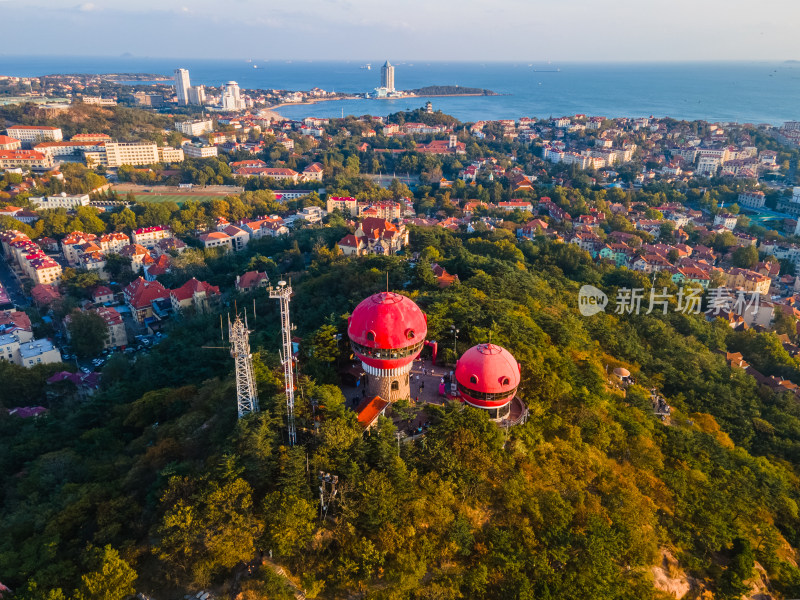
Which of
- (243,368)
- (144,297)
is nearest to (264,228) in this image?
(144,297)

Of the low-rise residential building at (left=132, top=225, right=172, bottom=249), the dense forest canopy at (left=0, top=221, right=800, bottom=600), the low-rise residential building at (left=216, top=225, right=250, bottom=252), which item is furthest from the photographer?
the low-rise residential building at (left=132, top=225, right=172, bottom=249)

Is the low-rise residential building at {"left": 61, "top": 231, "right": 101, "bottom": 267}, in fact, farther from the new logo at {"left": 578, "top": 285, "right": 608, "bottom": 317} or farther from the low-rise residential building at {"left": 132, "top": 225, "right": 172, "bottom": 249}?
the new logo at {"left": 578, "top": 285, "right": 608, "bottom": 317}

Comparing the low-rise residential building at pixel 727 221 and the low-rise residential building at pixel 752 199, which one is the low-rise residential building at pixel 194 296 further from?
the low-rise residential building at pixel 752 199

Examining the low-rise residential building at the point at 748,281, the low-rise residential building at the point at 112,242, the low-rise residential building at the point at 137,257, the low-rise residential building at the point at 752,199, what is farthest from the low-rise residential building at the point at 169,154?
the low-rise residential building at the point at 752,199

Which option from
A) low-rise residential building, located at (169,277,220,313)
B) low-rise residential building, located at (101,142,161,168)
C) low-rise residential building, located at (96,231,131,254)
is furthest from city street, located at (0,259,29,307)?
low-rise residential building, located at (101,142,161,168)

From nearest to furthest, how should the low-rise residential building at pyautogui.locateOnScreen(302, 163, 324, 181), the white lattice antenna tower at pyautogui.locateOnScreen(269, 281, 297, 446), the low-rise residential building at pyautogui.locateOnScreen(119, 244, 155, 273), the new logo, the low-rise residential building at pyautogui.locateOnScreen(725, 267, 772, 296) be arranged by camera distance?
1. the white lattice antenna tower at pyautogui.locateOnScreen(269, 281, 297, 446)
2. the new logo
3. the low-rise residential building at pyautogui.locateOnScreen(725, 267, 772, 296)
4. the low-rise residential building at pyautogui.locateOnScreen(119, 244, 155, 273)
5. the low-rise residential building at pyautogui.locateOnScreen(302, 163, 324, 181)

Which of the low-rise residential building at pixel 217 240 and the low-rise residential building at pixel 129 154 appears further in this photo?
the low-rise residential building at pixel 129 154
